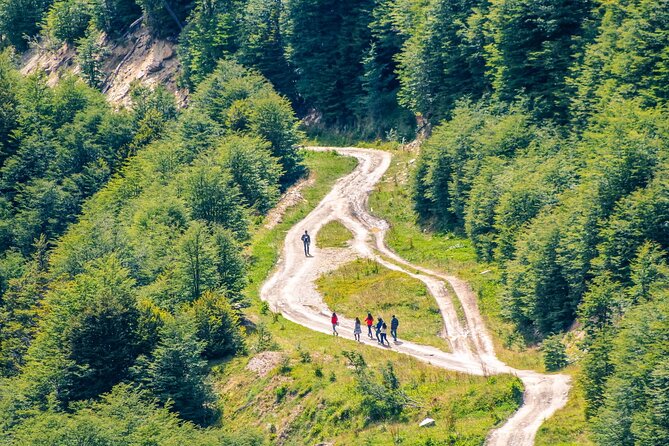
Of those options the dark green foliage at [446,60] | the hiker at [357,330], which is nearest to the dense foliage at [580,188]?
the dark green foliage at [446,60]

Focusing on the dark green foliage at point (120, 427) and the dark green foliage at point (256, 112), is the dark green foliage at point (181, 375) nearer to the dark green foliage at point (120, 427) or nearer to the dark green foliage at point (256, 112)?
the dark green foliage at point (120, 427)

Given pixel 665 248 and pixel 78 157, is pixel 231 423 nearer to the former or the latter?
pixel 665 248

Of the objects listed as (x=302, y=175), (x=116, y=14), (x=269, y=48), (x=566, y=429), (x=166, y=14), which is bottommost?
(x=566, y=429)

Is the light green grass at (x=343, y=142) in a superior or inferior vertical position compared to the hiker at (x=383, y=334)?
superior

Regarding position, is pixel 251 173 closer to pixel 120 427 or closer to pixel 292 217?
pixel 292 217

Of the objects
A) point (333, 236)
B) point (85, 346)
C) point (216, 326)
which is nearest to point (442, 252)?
point (333, 236)

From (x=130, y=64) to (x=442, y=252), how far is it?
8320cm

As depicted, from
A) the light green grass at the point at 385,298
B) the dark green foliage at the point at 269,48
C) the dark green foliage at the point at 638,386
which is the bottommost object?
the light green grass at the point at 385,298

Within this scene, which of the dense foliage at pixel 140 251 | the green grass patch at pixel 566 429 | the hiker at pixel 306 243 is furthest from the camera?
the hiker at pixel 306 243

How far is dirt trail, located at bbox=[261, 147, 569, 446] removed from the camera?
53.6 meters

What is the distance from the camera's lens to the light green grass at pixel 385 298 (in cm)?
6862

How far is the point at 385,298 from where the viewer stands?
7375 centimetres

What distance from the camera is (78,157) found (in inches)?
4766

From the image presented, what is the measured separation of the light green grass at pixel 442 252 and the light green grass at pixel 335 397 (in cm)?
562
